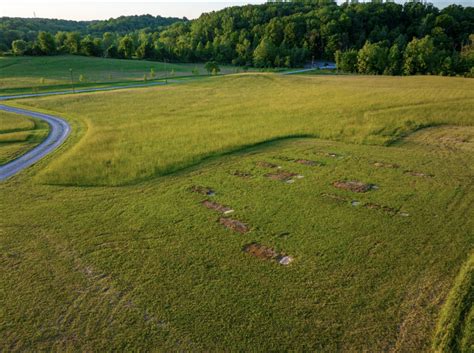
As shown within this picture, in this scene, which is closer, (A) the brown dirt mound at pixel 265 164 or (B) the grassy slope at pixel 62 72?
(A) the brown dirt mound at pixel 265 164

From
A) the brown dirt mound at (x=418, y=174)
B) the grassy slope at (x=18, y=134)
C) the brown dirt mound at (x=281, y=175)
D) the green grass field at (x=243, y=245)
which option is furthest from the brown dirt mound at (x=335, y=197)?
the grassy slope at (x=18, y=134)

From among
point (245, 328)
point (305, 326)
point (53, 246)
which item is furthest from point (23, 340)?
point (305, 326)

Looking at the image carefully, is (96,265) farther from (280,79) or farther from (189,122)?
(280,79)

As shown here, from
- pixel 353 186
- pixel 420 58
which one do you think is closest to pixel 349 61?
pixel 420 58

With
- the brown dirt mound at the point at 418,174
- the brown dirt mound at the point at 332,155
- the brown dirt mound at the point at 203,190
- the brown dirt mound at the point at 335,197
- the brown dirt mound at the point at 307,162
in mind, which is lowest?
the brown dirt mound at the point at 203,190

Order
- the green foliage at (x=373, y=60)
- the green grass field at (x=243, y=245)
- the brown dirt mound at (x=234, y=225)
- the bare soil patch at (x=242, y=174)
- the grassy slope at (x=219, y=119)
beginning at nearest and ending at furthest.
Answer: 1. the green grass field at (x=243, y=245)
2. the brown dirt mound at (x=234, y=225)
3. the bare soil patch at (x=242, y=174)
4. the grassy slope at (x=219, y=119)
5. the green foliage at (x=373, y=60)

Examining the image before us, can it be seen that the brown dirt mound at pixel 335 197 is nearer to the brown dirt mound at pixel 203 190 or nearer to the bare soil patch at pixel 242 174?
the bare soil patch at pixel 242 174

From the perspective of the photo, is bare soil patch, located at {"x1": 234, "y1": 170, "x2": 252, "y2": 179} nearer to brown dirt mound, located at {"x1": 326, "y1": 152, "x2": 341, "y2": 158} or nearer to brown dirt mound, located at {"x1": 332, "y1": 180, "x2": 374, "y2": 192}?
brown dirt mound, located at {"x1": 332, "y1": 180, "x2": 374, "y2": 192}
